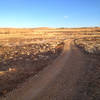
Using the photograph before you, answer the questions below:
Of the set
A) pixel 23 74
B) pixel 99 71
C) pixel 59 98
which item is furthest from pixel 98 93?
pixel 23 74

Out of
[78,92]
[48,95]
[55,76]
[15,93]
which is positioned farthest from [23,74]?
[78,92]

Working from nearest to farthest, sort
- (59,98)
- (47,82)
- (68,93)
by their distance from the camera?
(59,98) → (68,93) → (47,82)

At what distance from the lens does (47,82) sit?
35.6 ft

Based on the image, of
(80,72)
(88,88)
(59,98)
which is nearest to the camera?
(59,98)

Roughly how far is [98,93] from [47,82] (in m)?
3.97

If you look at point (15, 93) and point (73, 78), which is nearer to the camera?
point (15, 93)

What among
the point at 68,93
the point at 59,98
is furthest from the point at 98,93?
the point at 59,98

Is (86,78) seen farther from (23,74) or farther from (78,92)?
(23,74)

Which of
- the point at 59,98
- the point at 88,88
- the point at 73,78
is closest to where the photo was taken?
the point at 59,98

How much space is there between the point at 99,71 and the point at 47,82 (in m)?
5.65

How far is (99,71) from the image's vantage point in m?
13.3

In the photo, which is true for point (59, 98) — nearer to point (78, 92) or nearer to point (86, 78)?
point (78, 92)

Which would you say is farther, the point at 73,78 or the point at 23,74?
the point at 23,74

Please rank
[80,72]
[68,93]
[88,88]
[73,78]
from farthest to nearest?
[80,72] < [73,78] < [88,88] < [68,93]
